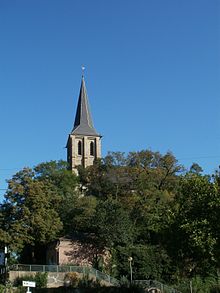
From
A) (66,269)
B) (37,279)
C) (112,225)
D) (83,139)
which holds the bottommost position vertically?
(37,279)

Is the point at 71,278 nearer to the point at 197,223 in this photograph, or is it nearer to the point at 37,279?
the point at 37,279

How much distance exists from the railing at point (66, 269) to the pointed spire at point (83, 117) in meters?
69.9

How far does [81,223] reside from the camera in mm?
55531

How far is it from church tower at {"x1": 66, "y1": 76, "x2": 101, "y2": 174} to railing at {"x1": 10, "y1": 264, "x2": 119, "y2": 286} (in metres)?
67.5

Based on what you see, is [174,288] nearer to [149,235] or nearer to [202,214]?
[149,235]

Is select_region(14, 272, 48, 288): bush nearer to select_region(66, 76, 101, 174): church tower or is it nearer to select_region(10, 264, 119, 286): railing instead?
select_region(10, 264, 119, 286): railing

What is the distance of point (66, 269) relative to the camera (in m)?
44.7

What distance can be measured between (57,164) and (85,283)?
42.2m

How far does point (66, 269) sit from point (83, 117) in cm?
7233

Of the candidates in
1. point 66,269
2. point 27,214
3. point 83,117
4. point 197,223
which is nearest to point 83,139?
point 83,117

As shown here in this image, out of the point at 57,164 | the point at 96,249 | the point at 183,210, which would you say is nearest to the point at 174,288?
the point at 96,249

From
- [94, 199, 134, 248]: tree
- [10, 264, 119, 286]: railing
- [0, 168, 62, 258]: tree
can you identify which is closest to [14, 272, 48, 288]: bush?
[10, 264, 119, 286]: railing

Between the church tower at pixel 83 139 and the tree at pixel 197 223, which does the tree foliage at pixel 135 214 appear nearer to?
the tree at pixel 197 223

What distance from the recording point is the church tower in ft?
373
